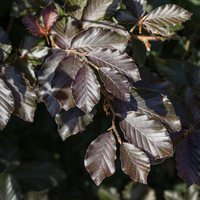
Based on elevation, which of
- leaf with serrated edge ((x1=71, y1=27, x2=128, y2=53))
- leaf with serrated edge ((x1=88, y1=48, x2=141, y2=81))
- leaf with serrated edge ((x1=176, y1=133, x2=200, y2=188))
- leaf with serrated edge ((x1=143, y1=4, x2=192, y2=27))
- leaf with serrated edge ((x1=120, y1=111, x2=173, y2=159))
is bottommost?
leaf with serrated edge ((x1=176, y1=133, x2=200, y2=188))

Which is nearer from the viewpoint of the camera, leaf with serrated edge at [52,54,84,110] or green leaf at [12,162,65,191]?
leaf with serrated edge at [52,54,84,110]

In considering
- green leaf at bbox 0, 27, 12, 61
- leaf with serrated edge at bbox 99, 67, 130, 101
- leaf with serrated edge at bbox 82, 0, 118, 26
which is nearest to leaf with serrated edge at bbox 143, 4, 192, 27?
leaf with serrated edge at bbox 82, 0, 118, 26

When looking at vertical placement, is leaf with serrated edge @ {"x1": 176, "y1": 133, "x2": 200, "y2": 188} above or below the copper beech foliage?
below

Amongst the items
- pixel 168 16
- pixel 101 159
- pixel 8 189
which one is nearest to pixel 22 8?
pixel 168 16

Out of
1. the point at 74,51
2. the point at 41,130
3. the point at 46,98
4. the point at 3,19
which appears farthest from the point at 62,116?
the point at 3,19

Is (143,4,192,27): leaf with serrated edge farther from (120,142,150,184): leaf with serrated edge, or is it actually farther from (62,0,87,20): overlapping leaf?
(120,142,150,184): leaf with serrated edge

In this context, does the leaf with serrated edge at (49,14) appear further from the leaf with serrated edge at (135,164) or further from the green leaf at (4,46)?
the leaf with serrated edge at (135,164)

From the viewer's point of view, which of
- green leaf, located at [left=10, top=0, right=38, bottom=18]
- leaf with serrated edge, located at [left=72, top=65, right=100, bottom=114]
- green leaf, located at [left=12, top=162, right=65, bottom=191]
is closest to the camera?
leaf with serrated edge, located at [left=72, top=65, right=100, bottom=114]

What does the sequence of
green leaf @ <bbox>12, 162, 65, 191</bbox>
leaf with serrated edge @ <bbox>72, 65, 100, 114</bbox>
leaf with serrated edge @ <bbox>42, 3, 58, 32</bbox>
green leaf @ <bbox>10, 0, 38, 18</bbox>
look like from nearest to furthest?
leaf with serrated edge @ <bbox>72, 65, 100, 114</bbox>
leaf with serrated edge @ <bbox>42, 3, 58, 32</bbox>
green leaf @ <bbox>10, 0, 38, 18</bbox>
green leaf @ <bbox>12, 162, 65, 191</bbox>
